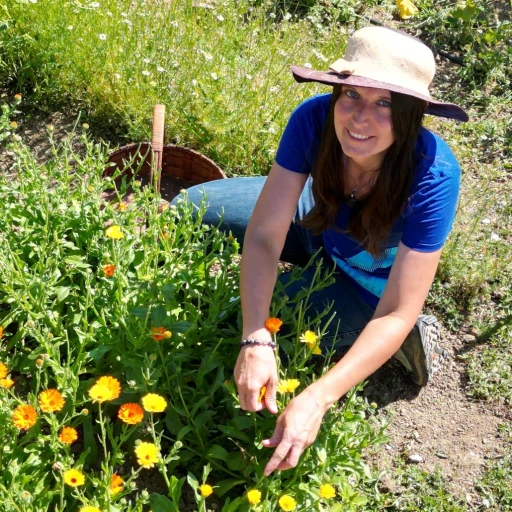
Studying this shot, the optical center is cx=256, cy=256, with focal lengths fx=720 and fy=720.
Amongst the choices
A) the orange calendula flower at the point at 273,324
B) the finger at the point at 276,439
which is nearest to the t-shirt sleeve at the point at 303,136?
the orange calendula flower at the point at 273,324

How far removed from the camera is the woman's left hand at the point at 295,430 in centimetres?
162

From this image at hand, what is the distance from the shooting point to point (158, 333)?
69.9 inches

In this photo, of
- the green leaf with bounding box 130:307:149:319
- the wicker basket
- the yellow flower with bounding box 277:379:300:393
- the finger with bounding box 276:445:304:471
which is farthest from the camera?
the wicker basket

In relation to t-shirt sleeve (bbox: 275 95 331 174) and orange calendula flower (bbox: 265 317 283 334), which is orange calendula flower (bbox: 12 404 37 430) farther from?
t-shirt sleeve (bbox: 275 95 331 174)

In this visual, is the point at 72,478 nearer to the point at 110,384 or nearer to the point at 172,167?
the point at 110,384

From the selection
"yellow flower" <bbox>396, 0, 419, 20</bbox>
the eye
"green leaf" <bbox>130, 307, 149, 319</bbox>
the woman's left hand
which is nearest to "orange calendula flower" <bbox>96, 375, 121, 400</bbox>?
"green leaf" <bbox>130, 307, 149, 319</bbox>

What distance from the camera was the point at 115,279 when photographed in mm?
2027

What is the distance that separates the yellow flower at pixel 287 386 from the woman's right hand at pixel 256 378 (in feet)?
0.06

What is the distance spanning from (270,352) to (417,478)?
84 cm

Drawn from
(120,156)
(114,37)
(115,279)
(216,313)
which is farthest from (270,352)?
(114,37)

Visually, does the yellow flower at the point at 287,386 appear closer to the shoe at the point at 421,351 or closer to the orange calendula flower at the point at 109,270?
the orange calendula flower at the point at 109,270

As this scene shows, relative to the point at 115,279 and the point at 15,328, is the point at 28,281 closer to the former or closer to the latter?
the point at 115,279

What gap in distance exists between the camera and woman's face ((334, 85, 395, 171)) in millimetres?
1778

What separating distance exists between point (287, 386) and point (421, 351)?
0.78m
